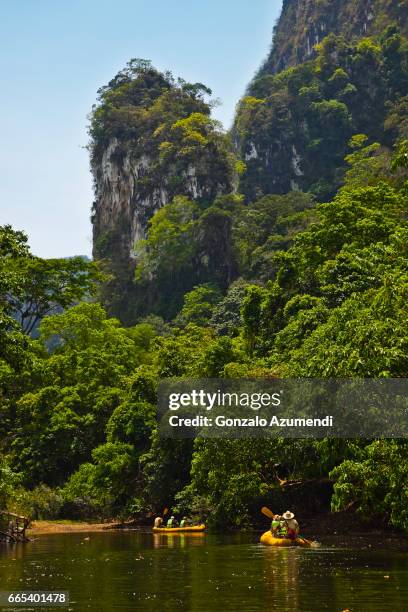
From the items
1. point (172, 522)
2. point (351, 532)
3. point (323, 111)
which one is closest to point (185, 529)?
point (172, 522)

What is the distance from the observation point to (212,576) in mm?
19641

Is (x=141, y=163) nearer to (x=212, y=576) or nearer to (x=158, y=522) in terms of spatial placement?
(x=158, y=522)

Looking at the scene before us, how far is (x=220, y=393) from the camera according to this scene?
37.4m

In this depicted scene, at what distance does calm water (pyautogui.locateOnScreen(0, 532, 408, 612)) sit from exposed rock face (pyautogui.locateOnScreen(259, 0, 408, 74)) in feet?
342

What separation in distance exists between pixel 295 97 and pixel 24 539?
89.8 metres

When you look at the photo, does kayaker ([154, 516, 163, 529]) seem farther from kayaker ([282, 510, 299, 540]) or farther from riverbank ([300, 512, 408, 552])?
kayaker ([282, 510, 299, 540])

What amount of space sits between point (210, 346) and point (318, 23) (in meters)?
109

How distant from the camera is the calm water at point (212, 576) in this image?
15.2 m

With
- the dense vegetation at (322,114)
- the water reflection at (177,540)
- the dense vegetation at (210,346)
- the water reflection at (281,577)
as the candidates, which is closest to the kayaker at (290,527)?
the water reflection at (281,577)

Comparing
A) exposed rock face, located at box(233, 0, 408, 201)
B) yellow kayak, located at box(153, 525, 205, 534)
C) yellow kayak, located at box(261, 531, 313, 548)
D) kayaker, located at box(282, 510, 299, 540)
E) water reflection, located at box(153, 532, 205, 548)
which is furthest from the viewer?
exposed rock face, located at box(233, 0, 408, 201)

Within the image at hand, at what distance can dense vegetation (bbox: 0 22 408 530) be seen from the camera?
2348 cm

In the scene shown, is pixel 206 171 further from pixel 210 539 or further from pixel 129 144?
pixel 210 539

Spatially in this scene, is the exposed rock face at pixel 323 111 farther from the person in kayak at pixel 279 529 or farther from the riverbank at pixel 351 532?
the person in kayak at pixel 279 529

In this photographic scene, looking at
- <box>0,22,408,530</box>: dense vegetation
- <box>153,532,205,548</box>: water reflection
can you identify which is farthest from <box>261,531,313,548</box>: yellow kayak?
<box>153,532,205,548</box>: water reflection
